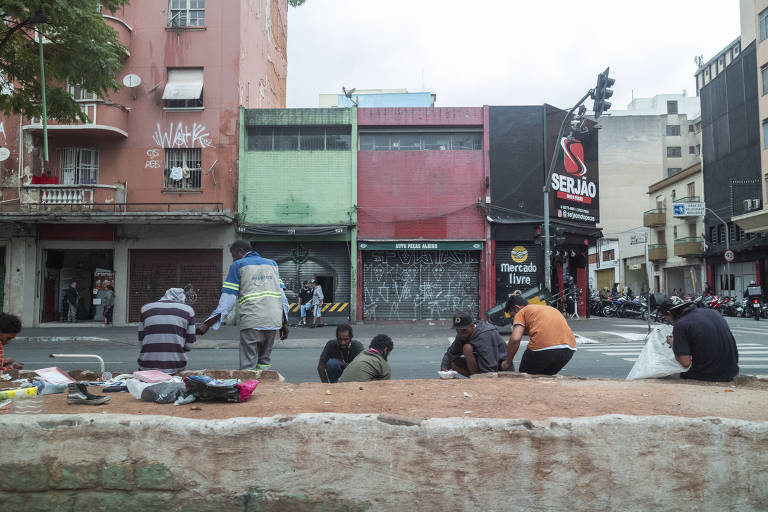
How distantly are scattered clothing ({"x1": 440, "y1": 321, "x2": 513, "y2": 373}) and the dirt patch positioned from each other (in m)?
1.51

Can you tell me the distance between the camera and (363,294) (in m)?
20.6

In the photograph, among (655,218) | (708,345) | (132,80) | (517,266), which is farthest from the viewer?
(655,218)

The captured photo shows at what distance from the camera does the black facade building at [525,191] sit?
68.1 ft

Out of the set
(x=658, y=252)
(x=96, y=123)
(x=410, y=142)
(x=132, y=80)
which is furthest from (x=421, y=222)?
(x=658, y=252)

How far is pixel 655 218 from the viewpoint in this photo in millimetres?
42188

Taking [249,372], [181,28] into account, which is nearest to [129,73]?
[181,28]

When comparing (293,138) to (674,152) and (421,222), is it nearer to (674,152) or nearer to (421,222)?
(421,222)

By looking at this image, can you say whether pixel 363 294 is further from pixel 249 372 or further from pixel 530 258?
pixel 249 372

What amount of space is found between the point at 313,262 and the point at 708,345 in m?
16.9

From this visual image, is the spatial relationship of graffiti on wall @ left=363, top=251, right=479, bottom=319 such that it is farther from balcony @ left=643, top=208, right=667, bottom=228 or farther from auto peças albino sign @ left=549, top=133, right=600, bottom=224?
balcony @ left=643, top=208, right=667, bottom=228

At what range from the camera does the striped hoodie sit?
18.0 ft

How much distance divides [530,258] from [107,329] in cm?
1533

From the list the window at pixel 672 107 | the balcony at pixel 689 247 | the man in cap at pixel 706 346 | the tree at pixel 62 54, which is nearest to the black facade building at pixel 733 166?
the balcony at pixel 689 247

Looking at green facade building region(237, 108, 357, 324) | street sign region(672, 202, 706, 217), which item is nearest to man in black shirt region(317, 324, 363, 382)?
green facade building region(237, 108, 357, 324)
